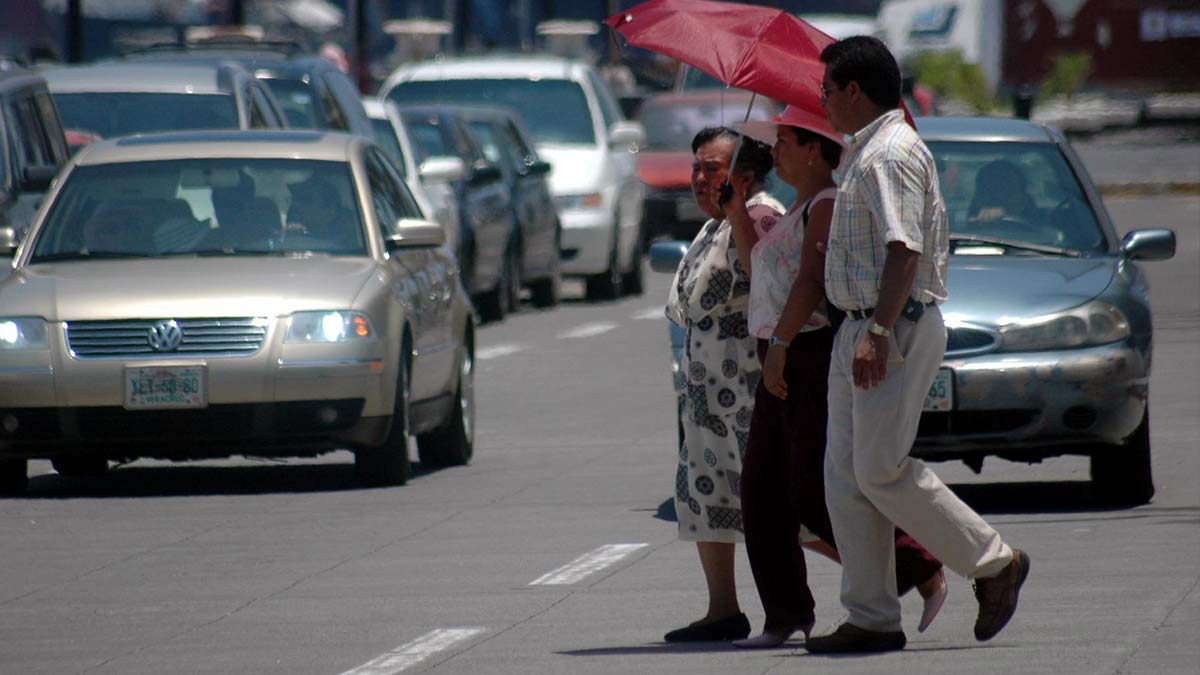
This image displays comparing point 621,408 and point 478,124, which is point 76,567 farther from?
point 478,124

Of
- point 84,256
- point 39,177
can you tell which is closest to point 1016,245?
point 84,256

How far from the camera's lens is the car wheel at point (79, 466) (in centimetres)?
1266

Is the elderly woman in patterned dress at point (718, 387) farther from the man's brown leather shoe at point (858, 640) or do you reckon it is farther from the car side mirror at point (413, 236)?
the car side mirror at point (413, 236)

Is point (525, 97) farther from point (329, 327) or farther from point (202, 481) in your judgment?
point (329, 327)

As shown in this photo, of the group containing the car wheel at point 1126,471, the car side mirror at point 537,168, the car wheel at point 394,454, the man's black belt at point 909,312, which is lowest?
the car side mirror at point 537,168

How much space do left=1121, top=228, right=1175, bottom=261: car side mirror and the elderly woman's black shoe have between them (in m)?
4.19

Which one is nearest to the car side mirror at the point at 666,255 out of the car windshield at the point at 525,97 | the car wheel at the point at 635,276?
the car wheel at the point at 635,276

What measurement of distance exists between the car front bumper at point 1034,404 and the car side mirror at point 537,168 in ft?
40.3

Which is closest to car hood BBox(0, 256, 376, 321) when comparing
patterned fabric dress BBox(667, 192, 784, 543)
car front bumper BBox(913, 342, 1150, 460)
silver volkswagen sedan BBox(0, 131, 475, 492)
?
silver volkswagen sedan BBox(0, 131, 475, 492)

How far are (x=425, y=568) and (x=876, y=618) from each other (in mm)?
2517

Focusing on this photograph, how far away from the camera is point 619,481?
12148 mm

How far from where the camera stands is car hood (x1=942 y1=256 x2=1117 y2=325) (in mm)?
10617

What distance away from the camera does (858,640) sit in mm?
7395

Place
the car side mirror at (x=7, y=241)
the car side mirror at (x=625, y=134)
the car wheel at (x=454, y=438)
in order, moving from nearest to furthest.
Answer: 1. the car side mirror at (x=7, y=241)
2. the car wheel at (x=454, y=438)
3. the car side mirror at (x=625, y=134)
